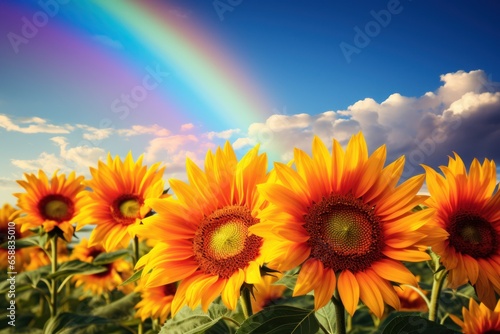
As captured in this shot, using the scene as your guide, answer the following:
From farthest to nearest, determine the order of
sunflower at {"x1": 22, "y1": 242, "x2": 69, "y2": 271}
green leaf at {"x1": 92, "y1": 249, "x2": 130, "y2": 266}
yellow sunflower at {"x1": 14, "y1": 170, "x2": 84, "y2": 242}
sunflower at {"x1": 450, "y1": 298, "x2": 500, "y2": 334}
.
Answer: sunflower at {"x1": 22, "y1": 242, "x2": 69, "y2": 271} < yellow sunflower at {"x1": 14, "y1": 170, "x2": 84, "y2": 242} < green leaf at {"x1": 92, "y1": 249, "x2": 130, "y2": 266} < sunflower at {"x1": 450, "y1": 298, "x2": 500, "y2": 334}

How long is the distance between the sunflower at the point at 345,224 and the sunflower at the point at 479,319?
1.33m

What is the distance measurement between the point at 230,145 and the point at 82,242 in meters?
4.42

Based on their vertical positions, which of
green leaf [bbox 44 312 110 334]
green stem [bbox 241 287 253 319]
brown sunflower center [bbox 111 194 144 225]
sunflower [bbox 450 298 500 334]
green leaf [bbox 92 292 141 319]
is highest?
brown sunflower center [bbox 111 194 144 225]

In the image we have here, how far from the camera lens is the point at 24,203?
4.06 m

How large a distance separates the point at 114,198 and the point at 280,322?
6.59 ft

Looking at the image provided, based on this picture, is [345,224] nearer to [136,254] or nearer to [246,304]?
[246,304]

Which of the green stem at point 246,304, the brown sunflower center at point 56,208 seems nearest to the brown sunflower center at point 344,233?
the green stem at point 246,304

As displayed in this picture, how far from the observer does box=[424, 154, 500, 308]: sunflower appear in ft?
6.12

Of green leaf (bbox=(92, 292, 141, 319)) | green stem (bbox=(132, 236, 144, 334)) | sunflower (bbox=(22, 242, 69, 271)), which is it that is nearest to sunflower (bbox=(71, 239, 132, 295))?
sunflower (bbox=(22, 242, 69, 271))

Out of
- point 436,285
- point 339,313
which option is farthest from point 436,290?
point 339,313

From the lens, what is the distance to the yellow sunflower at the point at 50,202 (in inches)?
154

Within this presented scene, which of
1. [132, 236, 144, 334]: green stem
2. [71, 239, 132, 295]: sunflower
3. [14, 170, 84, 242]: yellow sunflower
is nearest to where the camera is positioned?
[132, 236, 144, 334]: green stem

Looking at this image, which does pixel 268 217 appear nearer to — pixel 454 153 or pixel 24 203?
pixel 454 153

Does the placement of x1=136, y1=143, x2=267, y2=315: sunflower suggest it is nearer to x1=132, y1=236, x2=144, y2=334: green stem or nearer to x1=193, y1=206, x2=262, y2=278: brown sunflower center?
x1=193, y1=206, x2=262, y2=278: brown sunflower center
